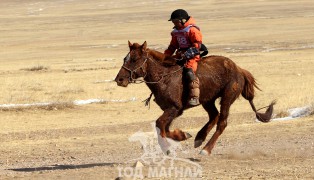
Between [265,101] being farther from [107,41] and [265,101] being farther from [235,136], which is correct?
[107,41]

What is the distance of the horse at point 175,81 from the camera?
10.8m

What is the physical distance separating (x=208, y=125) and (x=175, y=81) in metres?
1.19

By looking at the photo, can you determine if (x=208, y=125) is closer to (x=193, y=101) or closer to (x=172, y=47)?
(x=193, y=101)

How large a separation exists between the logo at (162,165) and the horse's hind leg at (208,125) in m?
0.28

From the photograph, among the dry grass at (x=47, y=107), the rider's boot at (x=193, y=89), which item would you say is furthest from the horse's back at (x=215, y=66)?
the dry grass at (x=47, y=107)

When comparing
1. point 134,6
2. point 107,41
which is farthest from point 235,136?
point 134,6

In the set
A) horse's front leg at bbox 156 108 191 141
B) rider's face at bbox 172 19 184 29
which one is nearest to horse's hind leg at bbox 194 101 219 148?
horse's front leg at bbox 156 108 191 141

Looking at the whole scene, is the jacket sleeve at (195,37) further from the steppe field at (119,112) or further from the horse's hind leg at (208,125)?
the steppe field at (119,112)

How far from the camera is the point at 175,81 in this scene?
434 inches

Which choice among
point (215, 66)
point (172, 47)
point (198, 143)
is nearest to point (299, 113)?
point (198, 143)

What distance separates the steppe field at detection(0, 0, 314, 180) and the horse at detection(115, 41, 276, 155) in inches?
21.0

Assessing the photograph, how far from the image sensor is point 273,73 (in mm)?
27594

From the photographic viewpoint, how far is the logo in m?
9.34

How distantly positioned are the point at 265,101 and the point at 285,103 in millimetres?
1109
